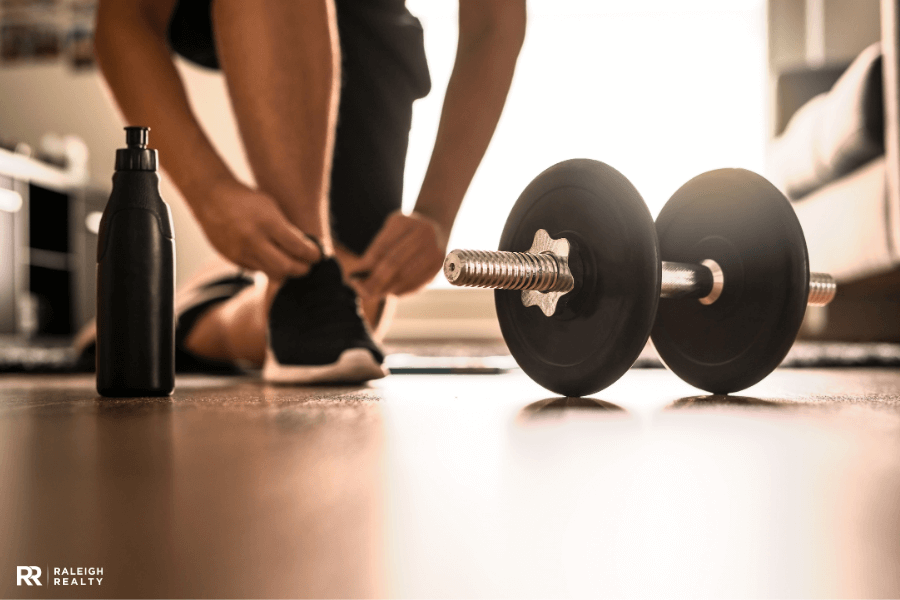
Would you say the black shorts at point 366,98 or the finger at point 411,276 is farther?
the black shorts at point 366,98

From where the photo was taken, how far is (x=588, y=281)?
2.39ft

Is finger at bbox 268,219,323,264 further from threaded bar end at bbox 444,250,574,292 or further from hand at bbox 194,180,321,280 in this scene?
threaded bar end at bbox 444,250,574,292

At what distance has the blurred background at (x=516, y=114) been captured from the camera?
392 centimetres

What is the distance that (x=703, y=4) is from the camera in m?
4.22

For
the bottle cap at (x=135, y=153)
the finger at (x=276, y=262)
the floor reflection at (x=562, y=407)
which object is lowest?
the floor reflection at (x=562, y=407)

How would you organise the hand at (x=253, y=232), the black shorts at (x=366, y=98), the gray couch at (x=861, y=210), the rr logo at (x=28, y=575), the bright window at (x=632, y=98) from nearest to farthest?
1. the rr logo at (x=28, y=575)
2. the hand at (x=253, y=232)
3. the black shorts at (x=366, y=98)
4. the gray couch at (x=861, y=210)
5. the bright window at (x=632, y=98)

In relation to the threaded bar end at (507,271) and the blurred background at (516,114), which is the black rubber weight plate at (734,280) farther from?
the blurred background at (516,114)

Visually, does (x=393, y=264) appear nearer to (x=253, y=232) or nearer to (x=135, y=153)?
(x=253, y=232)

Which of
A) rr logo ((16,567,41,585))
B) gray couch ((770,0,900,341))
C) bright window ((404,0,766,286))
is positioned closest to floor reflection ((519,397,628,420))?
rr logo ((16,567,41,585))

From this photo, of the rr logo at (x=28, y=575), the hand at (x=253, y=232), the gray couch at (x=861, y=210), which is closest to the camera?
the rr logo at (x=28, y=575)

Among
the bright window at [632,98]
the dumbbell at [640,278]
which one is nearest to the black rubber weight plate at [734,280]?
the dumbbell at [640,278]

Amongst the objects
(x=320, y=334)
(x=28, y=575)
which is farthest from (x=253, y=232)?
(x=28, y=575)

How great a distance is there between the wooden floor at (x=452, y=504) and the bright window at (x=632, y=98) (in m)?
3.65

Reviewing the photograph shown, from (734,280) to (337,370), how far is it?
48cm
